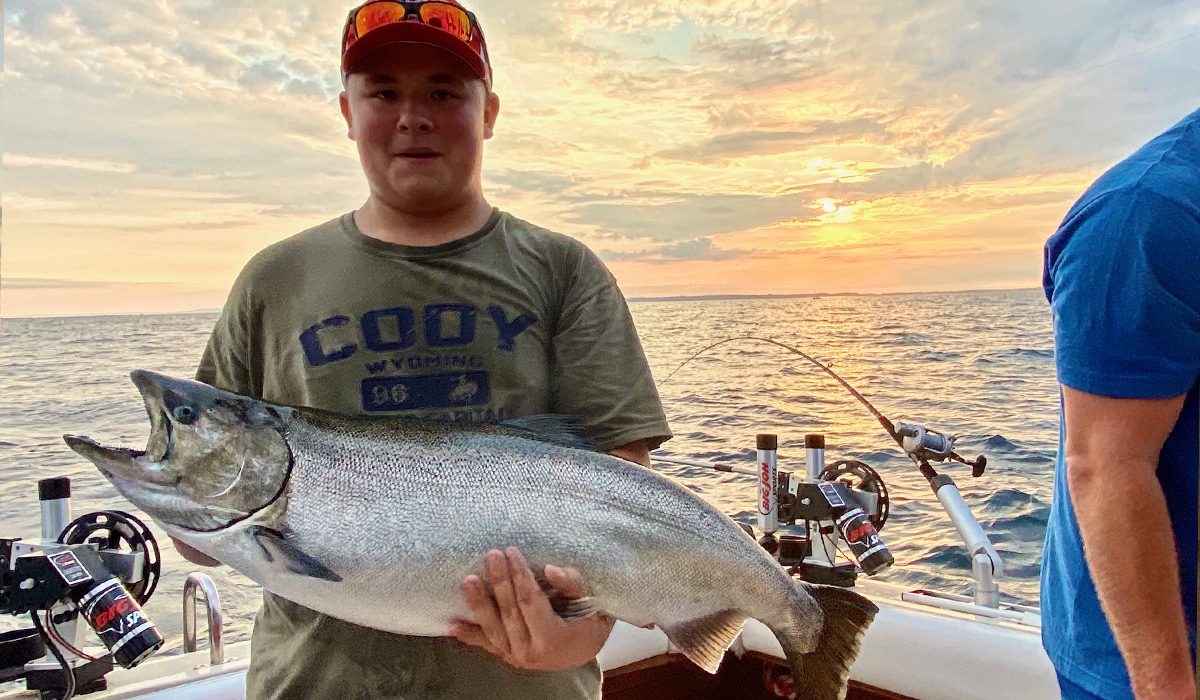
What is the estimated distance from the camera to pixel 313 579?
1.49 metres

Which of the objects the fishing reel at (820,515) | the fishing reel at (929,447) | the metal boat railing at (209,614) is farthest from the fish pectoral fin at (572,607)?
the fishing reel at (929,447)

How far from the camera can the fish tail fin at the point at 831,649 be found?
188 centimetres

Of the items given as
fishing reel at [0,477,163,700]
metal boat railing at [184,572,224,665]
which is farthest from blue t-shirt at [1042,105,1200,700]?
metal boat railing at [184,572,224,665]

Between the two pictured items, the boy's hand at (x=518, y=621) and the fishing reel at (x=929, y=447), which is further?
the fishing reel at (x=929, y=447)

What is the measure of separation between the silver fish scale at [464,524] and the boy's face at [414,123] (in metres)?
0.52

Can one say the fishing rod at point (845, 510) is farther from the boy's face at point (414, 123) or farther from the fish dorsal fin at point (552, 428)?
the boy's face at point (414, 123)

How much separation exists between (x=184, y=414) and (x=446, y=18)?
100 cm

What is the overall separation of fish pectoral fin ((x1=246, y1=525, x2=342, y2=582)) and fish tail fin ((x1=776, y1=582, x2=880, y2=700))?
3.52ft

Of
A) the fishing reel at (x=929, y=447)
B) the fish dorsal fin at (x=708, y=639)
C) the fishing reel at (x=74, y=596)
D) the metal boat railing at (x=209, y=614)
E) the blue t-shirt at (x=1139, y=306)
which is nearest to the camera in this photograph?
the blue t-shirt at (x=1139, y=306)

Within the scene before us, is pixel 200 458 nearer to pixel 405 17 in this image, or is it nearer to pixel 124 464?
pixel 124 464

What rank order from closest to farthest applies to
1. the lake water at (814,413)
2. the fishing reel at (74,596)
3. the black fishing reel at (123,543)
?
the fishing reel at (74,596) < the black fishing reel at (123,543) < the lake water at (814,413)

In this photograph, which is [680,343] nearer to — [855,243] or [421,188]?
[855,243]

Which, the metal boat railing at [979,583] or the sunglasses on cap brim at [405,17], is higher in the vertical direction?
the sunglasses on cap brim at [405,17]

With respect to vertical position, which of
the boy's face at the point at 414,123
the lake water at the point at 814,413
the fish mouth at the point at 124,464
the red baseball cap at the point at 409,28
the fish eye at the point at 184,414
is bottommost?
the lake water at the point at 814,413
